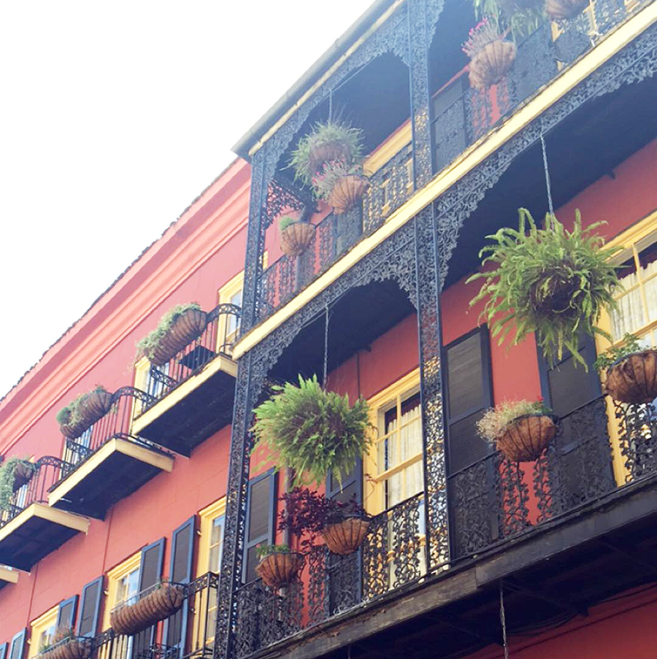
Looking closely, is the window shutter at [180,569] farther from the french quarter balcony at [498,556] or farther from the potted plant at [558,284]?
the potted plant at [558,284]

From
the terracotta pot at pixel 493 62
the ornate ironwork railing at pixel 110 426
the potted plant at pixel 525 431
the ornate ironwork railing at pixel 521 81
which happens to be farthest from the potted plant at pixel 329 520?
the ornate ironwork railing at pixel 110 426

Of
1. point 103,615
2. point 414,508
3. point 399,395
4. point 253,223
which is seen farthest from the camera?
point 103,615

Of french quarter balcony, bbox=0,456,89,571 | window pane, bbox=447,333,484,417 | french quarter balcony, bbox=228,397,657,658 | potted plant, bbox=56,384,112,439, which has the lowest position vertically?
french quarter balcony, bbox=228,397,657,658

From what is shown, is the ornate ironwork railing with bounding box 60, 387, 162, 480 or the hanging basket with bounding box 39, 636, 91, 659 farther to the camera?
the ornate ironwork railing with bounding box 60, 387, 162, 480

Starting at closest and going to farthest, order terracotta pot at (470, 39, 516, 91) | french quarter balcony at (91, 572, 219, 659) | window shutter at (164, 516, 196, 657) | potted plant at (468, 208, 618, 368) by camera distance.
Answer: potted plant at (468, 208, 618, 368) < terracotta pot at (470, 39, 516, 91) < french quarter balcony at (91, 572, 219, 659) < window shutter at (164, 516, 196, 657)

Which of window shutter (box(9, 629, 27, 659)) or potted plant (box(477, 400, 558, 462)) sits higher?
window shutter (box(9, 629, 27, 659))

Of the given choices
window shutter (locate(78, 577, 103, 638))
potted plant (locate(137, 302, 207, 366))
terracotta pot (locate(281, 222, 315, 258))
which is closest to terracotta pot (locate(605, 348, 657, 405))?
terracotta pot (locate(281, 222, 315, 258))

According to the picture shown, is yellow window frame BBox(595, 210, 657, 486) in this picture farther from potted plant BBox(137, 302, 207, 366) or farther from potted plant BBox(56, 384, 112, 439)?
potted plant BBox(56, 384, 112, 439)

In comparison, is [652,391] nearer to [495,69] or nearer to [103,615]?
[495,69]

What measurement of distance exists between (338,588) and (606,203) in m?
3.69

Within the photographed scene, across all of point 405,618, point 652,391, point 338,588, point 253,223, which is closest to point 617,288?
point 652,391

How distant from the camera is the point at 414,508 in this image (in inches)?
302

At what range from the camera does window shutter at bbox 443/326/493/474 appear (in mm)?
8297

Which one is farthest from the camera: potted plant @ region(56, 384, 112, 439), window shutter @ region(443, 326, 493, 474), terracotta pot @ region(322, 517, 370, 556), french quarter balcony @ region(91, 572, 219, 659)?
potted plant @ region(56, 384, 112, 439)
